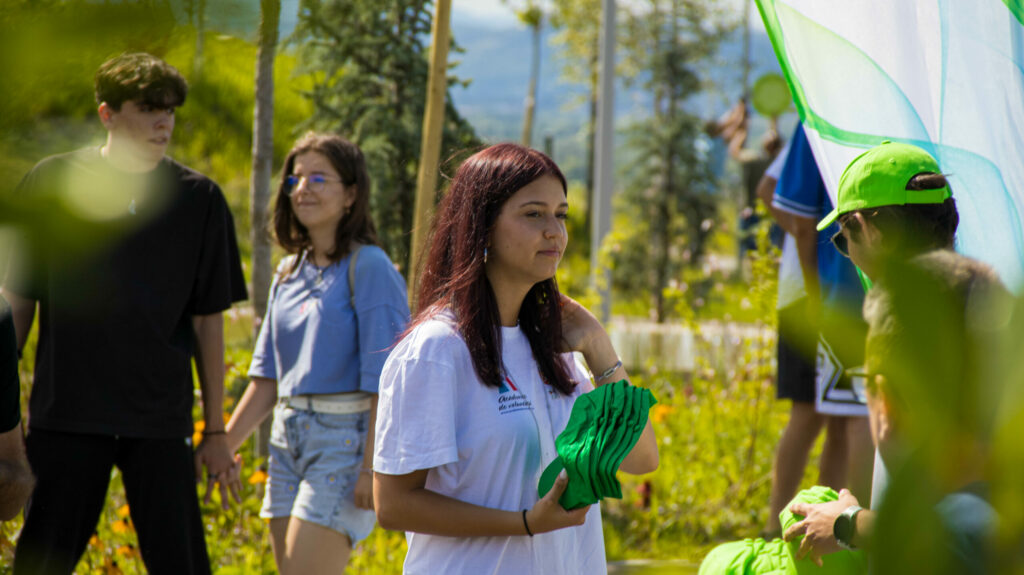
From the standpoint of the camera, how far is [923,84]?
1891 mm

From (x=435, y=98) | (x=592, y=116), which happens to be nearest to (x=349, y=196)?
(x=435, y=98)

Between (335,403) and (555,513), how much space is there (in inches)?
55.3

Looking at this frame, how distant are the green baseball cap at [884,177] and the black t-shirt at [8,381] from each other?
1489 millimetres

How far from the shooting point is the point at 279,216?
3.14m

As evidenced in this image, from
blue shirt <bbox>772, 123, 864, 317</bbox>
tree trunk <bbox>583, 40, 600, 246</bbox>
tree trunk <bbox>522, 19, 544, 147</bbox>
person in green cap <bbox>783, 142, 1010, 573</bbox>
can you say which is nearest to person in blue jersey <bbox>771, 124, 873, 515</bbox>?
blue shirt <bbox>772, 123, 864, 317</bbox>

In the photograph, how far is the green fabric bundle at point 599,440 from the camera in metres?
1.54

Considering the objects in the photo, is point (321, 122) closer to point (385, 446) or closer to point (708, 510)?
point (708, 510)

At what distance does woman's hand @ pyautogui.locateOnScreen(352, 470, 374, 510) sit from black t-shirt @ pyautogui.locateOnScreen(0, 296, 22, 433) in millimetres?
1089

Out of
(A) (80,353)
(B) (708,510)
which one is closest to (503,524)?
(A) (80,353)

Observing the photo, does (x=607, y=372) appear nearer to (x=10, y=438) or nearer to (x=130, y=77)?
(x=10, y=438)

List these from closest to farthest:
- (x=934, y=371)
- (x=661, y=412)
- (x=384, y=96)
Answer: (x=934, y=371) → (x=384, y=96) → (x=661, y=412)

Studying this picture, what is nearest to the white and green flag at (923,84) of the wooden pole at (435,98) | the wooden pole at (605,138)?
the wooden pole at (435,98)

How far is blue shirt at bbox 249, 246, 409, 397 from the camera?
2.87 meters

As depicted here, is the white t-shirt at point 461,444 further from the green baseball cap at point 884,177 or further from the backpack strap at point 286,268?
the backpack strap at point 286,268
